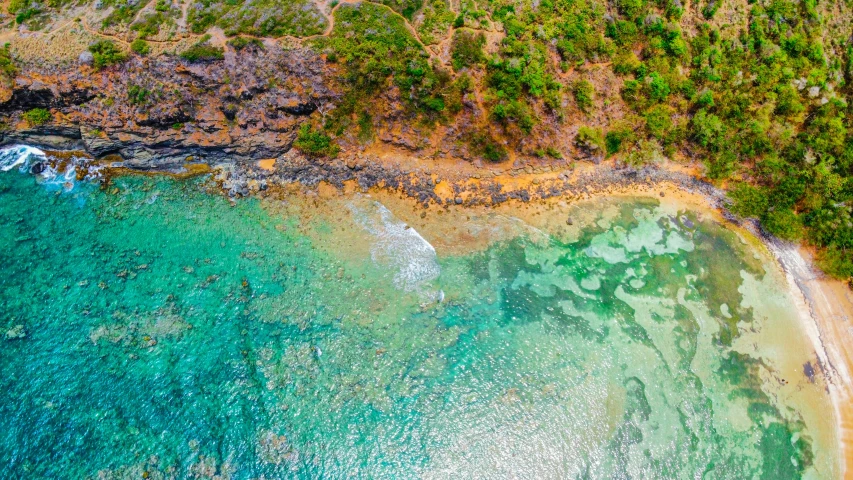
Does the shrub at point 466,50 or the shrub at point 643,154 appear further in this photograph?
the shrub at point 643,154

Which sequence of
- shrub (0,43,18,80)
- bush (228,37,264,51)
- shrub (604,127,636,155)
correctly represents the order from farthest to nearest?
shrub (604,127,636,155)
bush (228,37,264,51)
shrub (0,43,18,80)

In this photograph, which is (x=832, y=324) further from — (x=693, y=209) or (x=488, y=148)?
(x=488, y=148)

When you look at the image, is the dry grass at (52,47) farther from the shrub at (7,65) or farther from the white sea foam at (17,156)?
the white sea foam at (17,156)

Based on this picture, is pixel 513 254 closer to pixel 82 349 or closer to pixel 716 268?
pixel 716 268

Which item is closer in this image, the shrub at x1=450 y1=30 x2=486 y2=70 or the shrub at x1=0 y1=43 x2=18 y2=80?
the shrub at x1=0 y1=43 x2=18 y2=80

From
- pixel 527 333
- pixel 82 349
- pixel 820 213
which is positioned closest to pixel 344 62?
pixel 527 333

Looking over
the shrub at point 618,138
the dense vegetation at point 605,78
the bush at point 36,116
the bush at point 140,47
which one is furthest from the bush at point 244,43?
the shrub at point 618,138

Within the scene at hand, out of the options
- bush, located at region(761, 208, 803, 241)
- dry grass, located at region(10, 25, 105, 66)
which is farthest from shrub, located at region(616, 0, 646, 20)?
dry grass, located at region(10, 25, 105, 66)

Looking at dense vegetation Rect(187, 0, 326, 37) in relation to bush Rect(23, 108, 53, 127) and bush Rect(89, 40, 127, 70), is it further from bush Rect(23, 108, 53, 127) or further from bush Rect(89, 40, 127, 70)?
bush Rect(23, 108, 53, 127)
